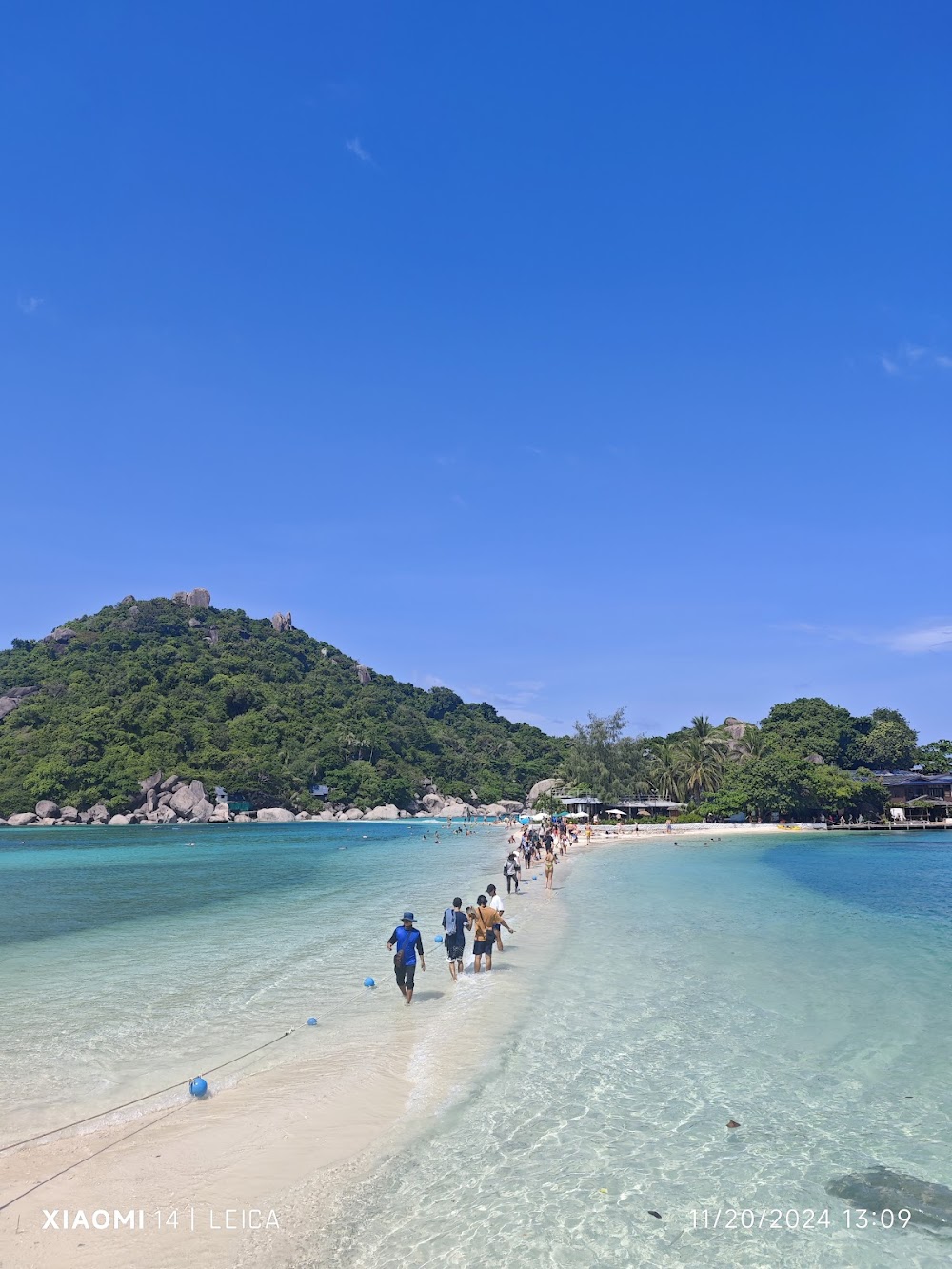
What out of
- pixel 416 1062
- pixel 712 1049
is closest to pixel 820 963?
pixel 712 1049

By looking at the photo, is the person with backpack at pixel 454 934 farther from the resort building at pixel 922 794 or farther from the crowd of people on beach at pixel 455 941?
the resort building at pixel 922 794

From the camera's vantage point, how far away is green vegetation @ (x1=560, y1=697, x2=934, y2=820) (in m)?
69.1

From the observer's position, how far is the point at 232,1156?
6.98 m

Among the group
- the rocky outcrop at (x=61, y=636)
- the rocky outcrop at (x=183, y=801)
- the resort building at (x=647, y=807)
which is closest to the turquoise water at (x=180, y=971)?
the resort building at (x=647, y=807)

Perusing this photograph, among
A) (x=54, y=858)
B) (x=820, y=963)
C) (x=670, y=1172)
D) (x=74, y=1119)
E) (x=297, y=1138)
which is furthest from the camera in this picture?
(x=54, y=858)

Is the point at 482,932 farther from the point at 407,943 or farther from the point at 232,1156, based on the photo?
the point at 232,1156

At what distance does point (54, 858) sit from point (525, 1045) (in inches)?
1817

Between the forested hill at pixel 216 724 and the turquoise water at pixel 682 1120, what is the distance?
92611mm

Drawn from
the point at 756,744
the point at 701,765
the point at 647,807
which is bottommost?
the point at 647,807

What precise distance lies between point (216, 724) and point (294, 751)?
1161 centimetres

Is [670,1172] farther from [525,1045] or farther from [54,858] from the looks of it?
[54,858]

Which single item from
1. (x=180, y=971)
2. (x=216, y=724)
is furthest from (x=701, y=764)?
(x=180, y=971)

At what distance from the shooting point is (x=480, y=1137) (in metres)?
7.34

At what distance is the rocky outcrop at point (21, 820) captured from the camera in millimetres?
88125
